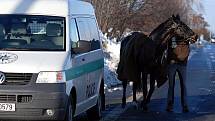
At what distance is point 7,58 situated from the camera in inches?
362

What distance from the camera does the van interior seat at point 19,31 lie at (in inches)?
389

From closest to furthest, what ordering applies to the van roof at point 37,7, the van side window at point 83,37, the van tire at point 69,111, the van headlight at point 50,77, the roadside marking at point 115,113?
the van headlight at point 50,77 → the van tire at point 69,111 → the van side window at point 83,37 → the van roof at point 37,7 → the roadside marking at point 115,113

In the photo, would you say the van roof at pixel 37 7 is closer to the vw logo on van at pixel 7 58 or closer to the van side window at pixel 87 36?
the van side window at pixel 87 36

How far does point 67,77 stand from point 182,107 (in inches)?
202

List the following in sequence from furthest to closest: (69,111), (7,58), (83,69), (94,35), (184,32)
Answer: (184,32) < (94,35) < (83,69) < (69,111) < (7,58)

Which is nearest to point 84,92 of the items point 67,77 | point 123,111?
point 67,77

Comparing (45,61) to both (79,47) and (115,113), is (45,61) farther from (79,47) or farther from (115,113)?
(115,113)

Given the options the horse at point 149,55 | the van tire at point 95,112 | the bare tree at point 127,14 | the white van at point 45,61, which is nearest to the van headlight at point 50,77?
the white van at point 45,61

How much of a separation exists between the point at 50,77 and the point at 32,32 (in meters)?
1.15

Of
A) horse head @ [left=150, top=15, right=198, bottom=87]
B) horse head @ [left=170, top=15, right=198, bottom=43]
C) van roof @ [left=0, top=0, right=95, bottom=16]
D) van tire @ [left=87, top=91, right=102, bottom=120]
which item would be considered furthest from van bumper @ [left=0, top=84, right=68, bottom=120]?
horse head @ [left=170, top=15, right=198, bottom=43]

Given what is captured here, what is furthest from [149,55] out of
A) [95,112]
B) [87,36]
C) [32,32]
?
[32,32]

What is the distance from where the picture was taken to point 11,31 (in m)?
9.99

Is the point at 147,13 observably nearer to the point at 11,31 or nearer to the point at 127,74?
the point at 127,74

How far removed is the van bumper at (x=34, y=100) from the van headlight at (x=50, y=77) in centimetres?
6
